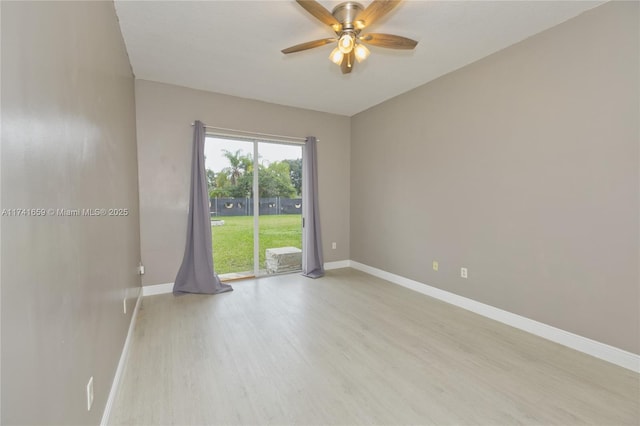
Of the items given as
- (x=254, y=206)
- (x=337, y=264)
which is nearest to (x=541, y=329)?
(x=337, y=264)

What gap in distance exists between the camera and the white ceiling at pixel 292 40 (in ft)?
7.37

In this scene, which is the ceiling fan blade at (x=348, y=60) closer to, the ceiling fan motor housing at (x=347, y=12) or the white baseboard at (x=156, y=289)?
the ceiling fan motor housing at (x=347, y=12)

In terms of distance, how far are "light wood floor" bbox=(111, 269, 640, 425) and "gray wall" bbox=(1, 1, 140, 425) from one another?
480mm

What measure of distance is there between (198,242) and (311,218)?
→ 68.6 inches

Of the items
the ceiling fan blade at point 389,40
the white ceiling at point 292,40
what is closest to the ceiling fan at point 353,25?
the ceiling fan blade at point 389,40

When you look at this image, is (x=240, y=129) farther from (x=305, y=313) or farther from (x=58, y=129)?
(x=58, y=129)

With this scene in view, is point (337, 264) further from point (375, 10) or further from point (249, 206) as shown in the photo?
point (375, 10)

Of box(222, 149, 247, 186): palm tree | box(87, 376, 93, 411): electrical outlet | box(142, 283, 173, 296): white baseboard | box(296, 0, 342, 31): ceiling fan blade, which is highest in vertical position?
box(296, 0, 342, 31): ceiling fan blade

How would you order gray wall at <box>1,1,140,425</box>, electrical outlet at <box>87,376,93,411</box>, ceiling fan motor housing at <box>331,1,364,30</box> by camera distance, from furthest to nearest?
ceiling fan motor housing at <box>331,1,364,30</box>
electrical outlet at <box>87,376,93,411</box>
gray wall at <box>1,1,140,425</box>

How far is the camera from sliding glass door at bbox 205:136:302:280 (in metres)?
4.17

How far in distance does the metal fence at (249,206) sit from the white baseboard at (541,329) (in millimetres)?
2109

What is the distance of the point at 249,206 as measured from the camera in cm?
436

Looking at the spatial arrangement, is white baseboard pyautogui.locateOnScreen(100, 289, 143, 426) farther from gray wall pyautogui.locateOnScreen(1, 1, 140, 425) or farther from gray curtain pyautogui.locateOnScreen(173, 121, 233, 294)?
gray curtain pyautogui.locateOnScreen(173, 121, 233, 294)

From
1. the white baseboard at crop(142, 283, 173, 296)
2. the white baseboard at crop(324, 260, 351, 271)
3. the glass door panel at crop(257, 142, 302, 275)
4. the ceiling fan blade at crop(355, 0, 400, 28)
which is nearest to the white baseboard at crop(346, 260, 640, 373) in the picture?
the white baseboard at crop(324, 260, 351, 271)
